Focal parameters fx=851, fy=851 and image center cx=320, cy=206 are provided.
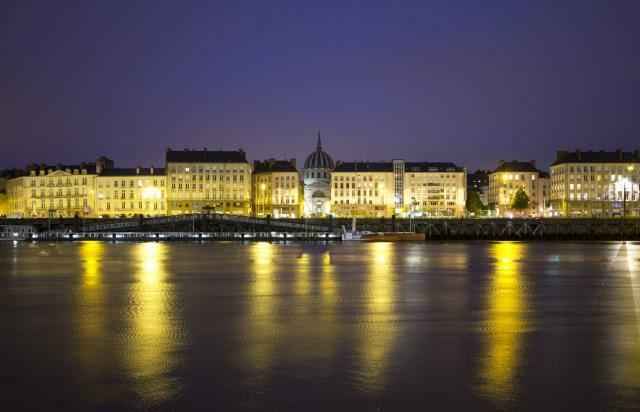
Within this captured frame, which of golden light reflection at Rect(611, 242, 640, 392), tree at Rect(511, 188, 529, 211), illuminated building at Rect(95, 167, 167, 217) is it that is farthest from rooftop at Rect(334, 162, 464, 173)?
golden light reflection at Rect(611, 242, 640, 392)

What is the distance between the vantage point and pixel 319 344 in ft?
59.8

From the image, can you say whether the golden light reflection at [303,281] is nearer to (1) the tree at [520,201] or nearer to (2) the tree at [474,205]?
(1) the tree at [520,201]

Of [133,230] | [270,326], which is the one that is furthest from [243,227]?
[270,326]

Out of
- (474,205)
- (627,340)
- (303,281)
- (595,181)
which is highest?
(595,181)

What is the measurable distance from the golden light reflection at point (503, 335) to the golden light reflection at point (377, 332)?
1.86 metres

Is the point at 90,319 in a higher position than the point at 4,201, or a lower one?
lower

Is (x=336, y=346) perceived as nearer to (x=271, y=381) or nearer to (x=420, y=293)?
(x=271, y=381)

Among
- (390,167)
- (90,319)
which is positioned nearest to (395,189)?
(390,167)

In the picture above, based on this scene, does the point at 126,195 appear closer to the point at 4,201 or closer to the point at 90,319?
the point at 4,201

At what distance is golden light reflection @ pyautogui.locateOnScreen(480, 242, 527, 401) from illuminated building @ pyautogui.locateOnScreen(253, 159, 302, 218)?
129932mm

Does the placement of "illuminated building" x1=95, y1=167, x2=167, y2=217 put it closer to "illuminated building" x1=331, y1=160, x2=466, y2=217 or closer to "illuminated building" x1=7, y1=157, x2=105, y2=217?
"illuminated building" x1=7, y1=157, x2=105, y2=217

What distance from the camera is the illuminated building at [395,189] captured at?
16650 centimetres

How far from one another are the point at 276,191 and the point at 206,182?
14.6 meters

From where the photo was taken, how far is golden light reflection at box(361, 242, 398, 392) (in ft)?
49.0
